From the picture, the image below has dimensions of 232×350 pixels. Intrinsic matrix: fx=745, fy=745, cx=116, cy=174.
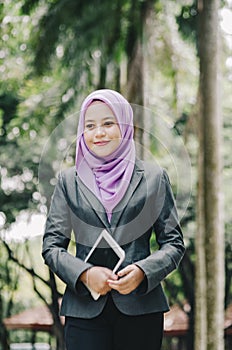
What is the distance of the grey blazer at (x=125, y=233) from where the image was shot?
2.28 meters

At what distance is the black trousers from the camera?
2295 mm

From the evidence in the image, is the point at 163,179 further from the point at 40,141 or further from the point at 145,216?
the point at 40,141

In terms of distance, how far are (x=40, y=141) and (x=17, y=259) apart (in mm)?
3295

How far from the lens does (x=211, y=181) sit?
24.9ft

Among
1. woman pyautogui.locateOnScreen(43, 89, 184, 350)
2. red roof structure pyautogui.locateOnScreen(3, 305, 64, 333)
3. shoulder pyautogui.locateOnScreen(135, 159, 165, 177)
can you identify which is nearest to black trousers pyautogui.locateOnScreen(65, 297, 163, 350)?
woman pyautogui.locateOnScreen(43, 89, 184, 350)

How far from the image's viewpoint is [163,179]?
2441 mm

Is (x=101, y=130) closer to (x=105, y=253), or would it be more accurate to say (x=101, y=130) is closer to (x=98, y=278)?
(x=105, y=253)

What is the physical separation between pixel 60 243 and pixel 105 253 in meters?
0.16

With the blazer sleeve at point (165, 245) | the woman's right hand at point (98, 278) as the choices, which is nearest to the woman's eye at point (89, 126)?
the blazer sleeve at point (165, 245)

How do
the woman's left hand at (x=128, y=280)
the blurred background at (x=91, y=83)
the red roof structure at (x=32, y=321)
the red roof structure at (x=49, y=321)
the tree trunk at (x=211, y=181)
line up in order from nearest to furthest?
the woman's left hand at (x=128, y=280) → the tree trunk at (x=211, y=181) → the blurred background at (x=91, y=83) → the red roof structure at (x=49, y=321) → the red roof structure at (x=32, y=321)

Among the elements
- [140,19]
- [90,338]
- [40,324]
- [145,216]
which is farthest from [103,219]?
[40,324]

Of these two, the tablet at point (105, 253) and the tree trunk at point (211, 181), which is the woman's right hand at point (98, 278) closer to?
the tablet at point (105, 253)

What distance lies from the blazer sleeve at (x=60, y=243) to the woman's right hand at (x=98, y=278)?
21 mm

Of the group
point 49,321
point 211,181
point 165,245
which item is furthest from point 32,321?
point 165,245
